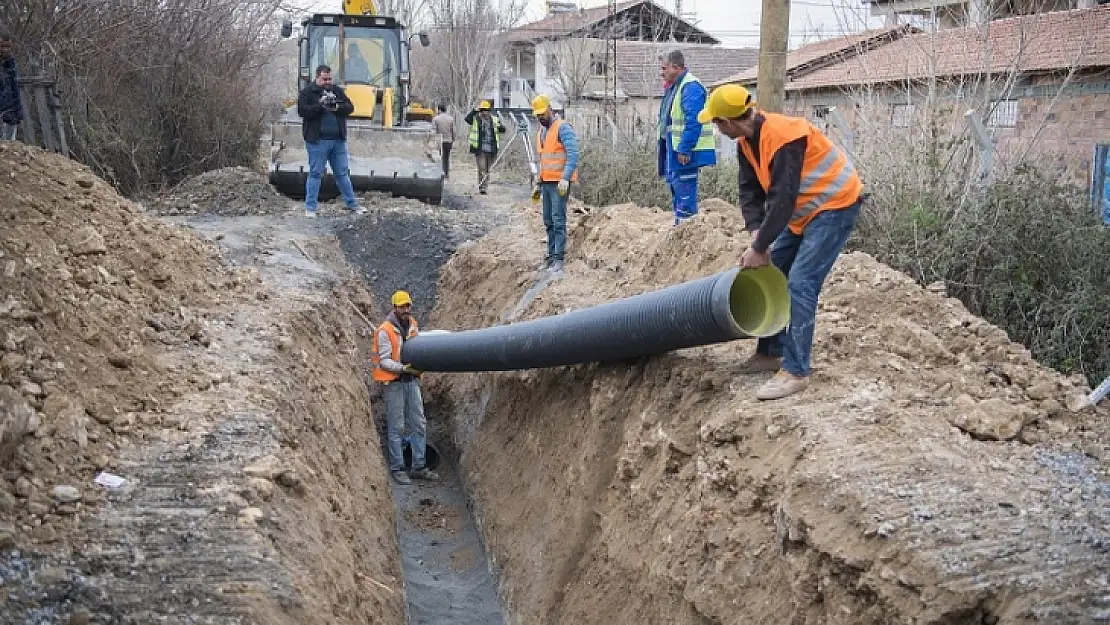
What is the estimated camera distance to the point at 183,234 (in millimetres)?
9297

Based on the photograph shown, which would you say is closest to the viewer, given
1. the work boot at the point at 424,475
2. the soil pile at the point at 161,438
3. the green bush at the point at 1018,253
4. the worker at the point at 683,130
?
the soil pile at the point at 161,438

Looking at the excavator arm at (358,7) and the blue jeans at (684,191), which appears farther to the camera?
the excavator arm at (358,7)

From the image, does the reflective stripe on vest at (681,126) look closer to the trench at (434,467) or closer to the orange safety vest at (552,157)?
the orange safety vest at (552,157)

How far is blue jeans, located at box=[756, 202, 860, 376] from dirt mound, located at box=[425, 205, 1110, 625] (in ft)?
0.69

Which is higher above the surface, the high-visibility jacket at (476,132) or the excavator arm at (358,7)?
the excavator arm at (358,7)

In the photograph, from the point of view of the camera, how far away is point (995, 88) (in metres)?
9.80

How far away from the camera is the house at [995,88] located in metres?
8.41

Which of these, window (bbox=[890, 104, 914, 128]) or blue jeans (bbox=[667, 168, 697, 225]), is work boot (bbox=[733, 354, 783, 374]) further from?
window (bbox=[890, 104, 914, 128])

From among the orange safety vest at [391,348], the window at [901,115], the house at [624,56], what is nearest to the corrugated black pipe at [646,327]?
the orange safety vest at [391,348]

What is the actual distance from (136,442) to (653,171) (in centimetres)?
1067

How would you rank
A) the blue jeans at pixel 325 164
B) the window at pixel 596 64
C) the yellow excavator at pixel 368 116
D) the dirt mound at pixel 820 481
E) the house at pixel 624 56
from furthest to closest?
the window at pixel 596 64 < the house at pixel 624 56 < the yellow excavator at pixel 368 116 < the blue jeans at pixel 325 164 < the dirt mound at pixel 820 481

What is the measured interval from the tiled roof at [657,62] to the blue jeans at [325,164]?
17423 mm

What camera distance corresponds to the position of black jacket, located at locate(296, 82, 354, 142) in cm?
1201

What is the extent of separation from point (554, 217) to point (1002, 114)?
5.38 m
